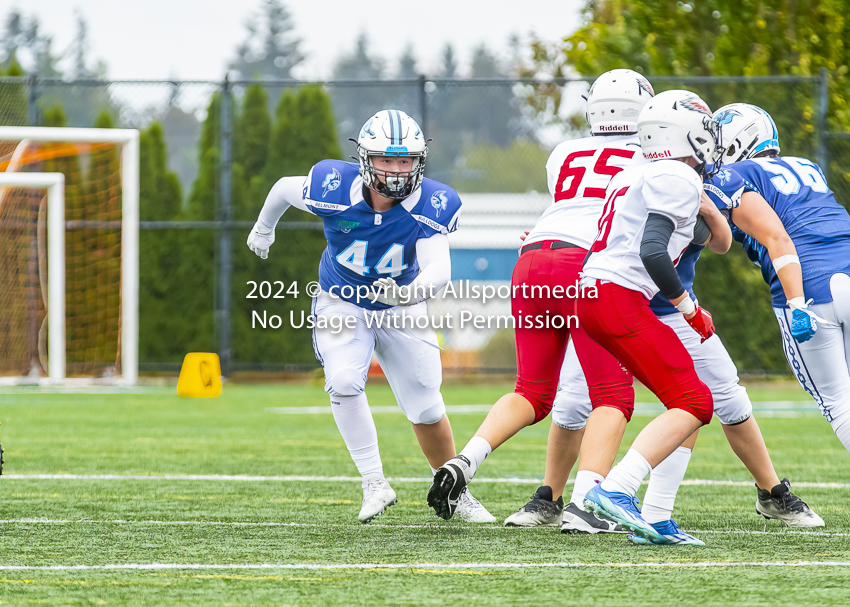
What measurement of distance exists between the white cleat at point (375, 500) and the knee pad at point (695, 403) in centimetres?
122

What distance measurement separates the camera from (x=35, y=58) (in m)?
49.5

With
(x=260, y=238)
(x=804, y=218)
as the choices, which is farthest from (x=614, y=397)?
(x=260, y=238)

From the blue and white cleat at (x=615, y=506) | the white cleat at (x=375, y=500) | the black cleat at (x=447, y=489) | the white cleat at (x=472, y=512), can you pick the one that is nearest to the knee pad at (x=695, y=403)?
the blue and white cleat at (x=615, y=506)

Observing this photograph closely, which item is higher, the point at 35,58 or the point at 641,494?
the point at 35,58

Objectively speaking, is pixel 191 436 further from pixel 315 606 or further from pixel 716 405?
pixel 315 606

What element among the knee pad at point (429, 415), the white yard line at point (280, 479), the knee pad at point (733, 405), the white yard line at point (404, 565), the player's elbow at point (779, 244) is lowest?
the white yard line at point (280, 479)

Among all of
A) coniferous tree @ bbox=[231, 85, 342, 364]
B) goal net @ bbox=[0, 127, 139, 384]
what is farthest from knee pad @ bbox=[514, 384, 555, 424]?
coniferous tree @ bbox=[231, 85, 342, 364]

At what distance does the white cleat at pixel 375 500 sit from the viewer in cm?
428

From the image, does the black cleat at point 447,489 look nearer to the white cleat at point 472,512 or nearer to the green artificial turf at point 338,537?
the green artificial turf at point 338,537

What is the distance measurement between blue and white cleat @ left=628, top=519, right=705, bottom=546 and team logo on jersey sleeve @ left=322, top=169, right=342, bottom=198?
183cm

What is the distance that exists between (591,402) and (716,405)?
52 centimetres

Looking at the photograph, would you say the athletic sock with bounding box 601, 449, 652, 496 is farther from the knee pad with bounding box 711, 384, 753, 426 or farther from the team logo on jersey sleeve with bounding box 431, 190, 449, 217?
the team logo on jersey sleeve with bounding box 431, 190, 449, 217

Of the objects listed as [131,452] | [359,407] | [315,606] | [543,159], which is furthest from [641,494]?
[543,159]

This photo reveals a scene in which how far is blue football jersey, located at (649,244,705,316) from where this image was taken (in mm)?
4203
